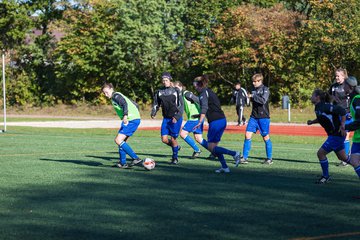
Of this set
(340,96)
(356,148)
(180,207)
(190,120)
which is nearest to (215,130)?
(340,96)

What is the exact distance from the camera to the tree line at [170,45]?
166 ft

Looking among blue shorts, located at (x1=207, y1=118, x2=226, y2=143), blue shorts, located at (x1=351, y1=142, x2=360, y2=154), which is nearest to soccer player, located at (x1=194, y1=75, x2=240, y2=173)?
blue shorts, located at (x1=207, y1=118, x2=226, y2=143)

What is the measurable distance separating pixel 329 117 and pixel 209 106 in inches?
129

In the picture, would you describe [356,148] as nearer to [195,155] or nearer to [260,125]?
[260,125]

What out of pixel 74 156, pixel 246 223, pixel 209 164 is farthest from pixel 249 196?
pixel 74 156

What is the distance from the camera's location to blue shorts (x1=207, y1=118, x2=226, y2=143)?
1496 centimetres

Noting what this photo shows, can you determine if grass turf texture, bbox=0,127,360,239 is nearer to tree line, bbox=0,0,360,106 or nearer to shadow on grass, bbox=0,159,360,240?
shadow on grass, bbox=0,159,360,240

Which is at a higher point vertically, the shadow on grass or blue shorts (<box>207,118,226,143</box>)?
blue shorts (<box>207,118,226,143</box>)

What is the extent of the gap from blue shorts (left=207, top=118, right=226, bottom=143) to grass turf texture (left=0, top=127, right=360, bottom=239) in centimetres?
68

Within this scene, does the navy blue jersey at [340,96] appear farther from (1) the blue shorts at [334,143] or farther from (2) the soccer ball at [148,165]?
(2) the soccer ball at [148,165]

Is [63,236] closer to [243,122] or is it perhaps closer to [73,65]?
[243,122]

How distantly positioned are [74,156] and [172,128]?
3.10m

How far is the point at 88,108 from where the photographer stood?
56.9 metres

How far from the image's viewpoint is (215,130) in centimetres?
1503
